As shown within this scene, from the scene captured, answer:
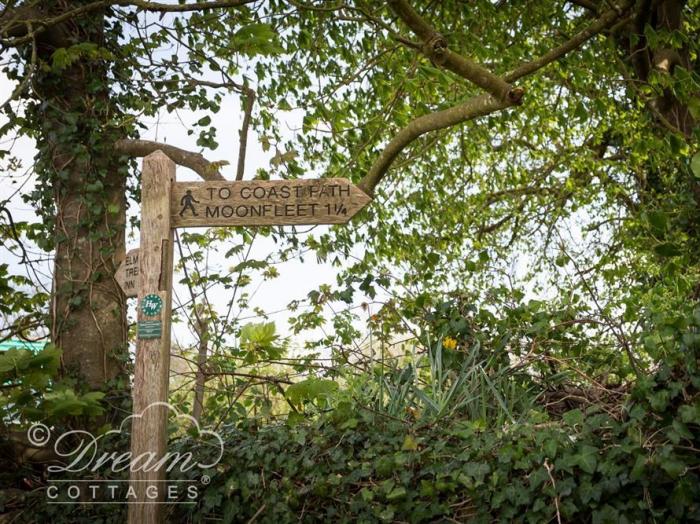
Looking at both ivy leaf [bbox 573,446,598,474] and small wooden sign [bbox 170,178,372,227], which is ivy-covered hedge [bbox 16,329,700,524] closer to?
ivy leaf [bbox 573,446,598,474]

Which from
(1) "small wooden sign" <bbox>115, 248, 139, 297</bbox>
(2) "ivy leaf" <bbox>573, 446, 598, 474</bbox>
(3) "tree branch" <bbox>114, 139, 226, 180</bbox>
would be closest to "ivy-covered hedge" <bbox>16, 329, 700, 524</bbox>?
(2) "ivy leaf" <bbox>573, 446, 598, 474</bbox>

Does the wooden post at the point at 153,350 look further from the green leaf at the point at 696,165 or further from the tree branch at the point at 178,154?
the green leaf at the point at 696,165

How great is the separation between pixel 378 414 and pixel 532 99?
5671 mm

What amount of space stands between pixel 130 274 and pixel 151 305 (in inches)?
14.1

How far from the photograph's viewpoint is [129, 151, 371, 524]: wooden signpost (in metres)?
4.37

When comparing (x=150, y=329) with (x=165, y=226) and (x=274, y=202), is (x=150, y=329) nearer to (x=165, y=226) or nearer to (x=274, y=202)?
(x=165, y=226)

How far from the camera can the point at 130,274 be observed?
15.3 feet

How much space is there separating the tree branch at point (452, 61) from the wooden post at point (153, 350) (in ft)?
5.90

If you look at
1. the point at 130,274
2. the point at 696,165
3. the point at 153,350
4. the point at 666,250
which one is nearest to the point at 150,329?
the point at 153,350

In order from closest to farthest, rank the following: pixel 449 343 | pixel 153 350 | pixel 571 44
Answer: pixel 153 350
pixel 449 343
pixel 571 44

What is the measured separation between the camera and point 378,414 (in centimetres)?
429

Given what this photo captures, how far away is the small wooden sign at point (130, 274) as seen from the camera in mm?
4582

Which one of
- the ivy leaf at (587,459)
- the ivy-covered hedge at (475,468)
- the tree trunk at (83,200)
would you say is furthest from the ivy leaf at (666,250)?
the tree trunk at (83,200)

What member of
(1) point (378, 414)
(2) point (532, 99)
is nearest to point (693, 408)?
(1) point (378, 414)
